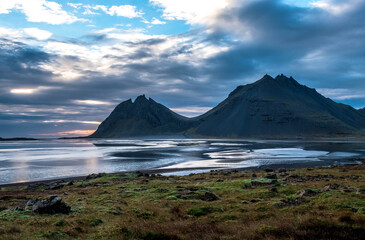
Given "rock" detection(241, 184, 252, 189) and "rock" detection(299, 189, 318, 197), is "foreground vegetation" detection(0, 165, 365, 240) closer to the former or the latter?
"rock" detection(299, 189, 318, 197)

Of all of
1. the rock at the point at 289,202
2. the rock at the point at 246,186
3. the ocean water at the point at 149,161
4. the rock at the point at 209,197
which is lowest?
the ocean water at the point at 149,161

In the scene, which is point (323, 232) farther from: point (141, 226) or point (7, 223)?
point (7, 223)

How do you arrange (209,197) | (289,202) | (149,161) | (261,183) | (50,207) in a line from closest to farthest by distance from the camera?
(50,207) < (289,202) < (209,197) < (261,183) < (149,161)

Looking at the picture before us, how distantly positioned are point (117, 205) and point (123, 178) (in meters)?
19.7

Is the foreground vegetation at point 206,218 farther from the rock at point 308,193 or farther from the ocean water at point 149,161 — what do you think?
the ocean water at point 149,161

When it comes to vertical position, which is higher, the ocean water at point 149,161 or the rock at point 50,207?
the rock at point 50,207

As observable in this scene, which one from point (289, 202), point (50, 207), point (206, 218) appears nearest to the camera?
point (206, 218)

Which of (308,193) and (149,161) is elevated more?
(308,193)

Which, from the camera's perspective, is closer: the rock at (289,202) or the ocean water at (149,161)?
the rock at (289,202)

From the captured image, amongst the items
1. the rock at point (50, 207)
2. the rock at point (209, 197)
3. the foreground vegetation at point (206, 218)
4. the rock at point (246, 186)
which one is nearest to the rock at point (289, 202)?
the foreground vegetation at point (206, 218)

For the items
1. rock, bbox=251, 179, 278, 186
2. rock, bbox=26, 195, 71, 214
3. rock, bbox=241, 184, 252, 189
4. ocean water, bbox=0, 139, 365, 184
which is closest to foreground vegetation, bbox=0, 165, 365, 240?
rock, bbox=26, 195, 71, 214

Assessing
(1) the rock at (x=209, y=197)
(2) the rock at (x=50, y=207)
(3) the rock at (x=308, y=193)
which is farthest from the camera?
(1) the rock at (x=209, y=197)

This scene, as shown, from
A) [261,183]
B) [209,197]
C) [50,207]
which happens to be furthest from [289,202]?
[50,207]

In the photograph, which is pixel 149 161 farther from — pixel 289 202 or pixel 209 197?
pixel 289 202
